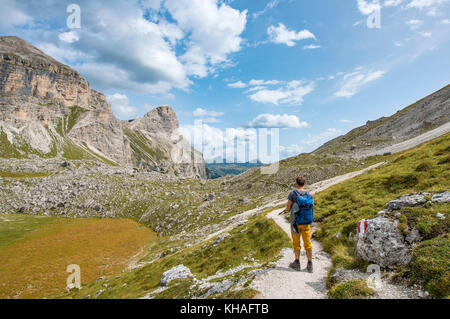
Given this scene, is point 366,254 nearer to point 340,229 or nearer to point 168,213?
point 340,229

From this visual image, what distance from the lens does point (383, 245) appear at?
9.88m

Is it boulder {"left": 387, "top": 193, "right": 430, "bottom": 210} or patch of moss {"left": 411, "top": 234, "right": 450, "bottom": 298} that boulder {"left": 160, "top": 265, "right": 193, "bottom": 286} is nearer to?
patch of moss {"left": 411, "top": 234, "right": 450, "bottom": 298}

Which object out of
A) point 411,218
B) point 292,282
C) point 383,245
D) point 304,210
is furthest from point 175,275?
point 411,218

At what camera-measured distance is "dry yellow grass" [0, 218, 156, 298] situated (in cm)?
3609

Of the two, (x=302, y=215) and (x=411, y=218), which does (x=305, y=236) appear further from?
(x=411, y=218)

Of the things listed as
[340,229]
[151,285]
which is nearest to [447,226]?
[340,229]

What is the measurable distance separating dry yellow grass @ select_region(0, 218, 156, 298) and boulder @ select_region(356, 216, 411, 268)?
4632 cm

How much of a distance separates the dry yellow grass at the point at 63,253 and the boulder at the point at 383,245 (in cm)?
4632

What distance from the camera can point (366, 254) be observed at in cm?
1033

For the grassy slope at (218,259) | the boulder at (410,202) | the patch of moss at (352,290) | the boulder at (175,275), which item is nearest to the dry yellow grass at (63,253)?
the grassy slope at (218,259)

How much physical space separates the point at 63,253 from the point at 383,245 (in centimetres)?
6370

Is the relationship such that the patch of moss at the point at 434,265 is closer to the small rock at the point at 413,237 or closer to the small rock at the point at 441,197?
the small rock at the point at 413,237

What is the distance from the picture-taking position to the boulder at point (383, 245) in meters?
9.30
